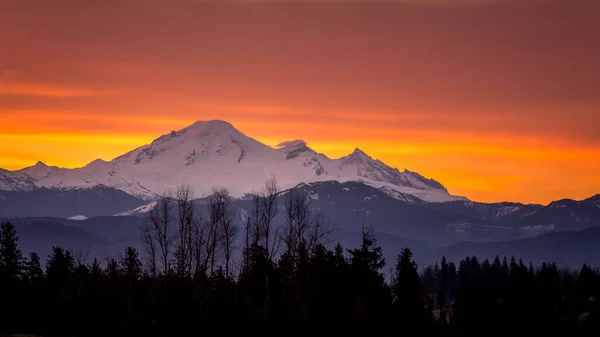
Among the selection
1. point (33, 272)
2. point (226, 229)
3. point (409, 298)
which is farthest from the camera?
point (33, 272)

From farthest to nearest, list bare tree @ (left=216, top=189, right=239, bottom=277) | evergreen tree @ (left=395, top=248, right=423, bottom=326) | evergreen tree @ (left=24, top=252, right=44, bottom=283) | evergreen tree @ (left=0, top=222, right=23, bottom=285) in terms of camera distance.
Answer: evergreen tree @ (left=24, top=252, right=44, bottom=283)
evergreen tree @ (left=0, top=222, right=23, bottom=285)
bare tree @ (left=216, top=189, right=239, bottom=277)
evergreen tree @ (left=395, top=248, right=423, bottom=326)

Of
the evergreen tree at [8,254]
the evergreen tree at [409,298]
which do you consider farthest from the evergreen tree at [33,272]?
the evergreen tree at [409,298]

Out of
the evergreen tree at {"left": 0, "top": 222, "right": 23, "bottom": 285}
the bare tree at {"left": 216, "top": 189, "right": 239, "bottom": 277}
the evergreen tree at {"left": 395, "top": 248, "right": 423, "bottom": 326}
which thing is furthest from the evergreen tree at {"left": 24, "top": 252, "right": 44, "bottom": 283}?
the evergreen tree at {"left": 395, "top": 248, "right": 423, "bottom": 326}

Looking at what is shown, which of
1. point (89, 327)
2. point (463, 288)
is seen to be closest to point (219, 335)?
point (89, 327)

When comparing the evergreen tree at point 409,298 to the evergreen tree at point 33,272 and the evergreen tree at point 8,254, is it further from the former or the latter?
the evergreen tree at point 33,272

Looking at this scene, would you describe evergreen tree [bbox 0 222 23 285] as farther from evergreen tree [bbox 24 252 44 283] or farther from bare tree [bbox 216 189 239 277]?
bare tree [bbox 216 189 239 277]

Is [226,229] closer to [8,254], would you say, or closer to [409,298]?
[409,298]

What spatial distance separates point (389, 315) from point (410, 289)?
14.4ft

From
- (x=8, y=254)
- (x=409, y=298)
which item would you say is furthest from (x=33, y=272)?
(x=409, y=298)

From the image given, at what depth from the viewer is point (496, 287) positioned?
198000mm

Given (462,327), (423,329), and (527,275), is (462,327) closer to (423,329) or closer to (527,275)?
(423,329)

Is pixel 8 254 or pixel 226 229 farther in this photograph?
pixel 8 254

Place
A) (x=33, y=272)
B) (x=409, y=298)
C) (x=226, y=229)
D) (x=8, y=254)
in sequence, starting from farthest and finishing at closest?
(x=33, y=272), (x=8, y=254), (x=226, y=229), (x=409, y=298)

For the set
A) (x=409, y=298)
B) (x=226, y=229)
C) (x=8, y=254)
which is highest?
(x=226, y=229)
